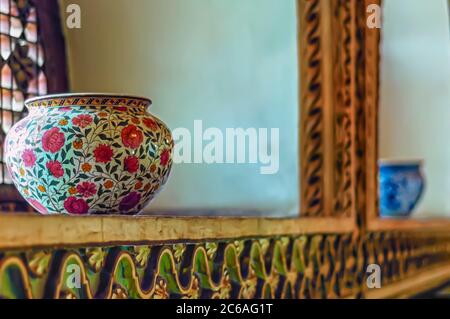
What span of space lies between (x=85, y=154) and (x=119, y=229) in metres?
0.12

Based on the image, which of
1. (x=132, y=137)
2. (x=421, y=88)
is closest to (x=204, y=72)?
(x=132, y=137)

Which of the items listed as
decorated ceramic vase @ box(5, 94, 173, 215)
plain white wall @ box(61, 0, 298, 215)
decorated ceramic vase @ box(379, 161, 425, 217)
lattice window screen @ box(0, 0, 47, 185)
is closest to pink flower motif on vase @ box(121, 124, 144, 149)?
decorated ceramic vase @ box(5, 94, 173, 215)

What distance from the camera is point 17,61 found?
1788mm

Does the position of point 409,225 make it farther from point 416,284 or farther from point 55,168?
point 55,168

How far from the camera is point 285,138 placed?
6.36 feet

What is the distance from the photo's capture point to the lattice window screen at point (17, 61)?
68.3 inches

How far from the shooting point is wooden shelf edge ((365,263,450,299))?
2.25 metres


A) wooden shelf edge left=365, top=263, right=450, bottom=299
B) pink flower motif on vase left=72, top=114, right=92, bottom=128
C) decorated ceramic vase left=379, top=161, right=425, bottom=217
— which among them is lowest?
wooden shelf edge left=365, top=263, right=450, bottom=299

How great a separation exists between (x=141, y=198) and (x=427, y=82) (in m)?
2.57

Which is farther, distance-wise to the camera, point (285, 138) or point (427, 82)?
point (427, 82)

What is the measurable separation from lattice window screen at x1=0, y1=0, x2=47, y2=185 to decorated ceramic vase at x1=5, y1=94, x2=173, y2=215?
20.9 inches

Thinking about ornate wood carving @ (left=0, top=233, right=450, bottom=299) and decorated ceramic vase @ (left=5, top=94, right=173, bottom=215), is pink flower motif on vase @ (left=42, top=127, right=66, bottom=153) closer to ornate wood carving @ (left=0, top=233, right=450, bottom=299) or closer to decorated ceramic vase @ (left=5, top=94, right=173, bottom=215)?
decorated ceramic vase @ (left=5, top=94, right=173, bottom=215)

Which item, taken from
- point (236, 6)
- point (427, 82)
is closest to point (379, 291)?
point (236, 6)
